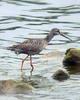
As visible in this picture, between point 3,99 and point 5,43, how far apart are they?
6724mm

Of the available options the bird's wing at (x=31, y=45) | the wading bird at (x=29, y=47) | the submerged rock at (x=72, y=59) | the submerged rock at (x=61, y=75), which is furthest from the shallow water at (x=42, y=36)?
the bird's wing at (x=31, y=45)

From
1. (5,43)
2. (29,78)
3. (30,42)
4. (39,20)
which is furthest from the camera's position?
(39,20)

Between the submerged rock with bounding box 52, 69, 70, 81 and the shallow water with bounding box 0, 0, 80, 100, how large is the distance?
147mm

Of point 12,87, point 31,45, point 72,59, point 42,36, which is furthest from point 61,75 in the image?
point 42,36

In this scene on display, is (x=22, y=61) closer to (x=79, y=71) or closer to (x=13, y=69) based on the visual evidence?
(x=13, y=69)

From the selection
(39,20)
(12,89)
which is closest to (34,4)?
(39,20)

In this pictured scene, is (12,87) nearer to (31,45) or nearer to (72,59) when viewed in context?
(31,45)

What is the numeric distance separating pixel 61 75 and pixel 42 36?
17.8 feet

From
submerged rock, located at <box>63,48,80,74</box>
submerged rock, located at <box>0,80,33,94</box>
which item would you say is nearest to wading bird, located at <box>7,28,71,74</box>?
submerged rock, located at <box>63,48,80,74</box>

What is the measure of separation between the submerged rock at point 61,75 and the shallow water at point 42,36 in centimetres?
15

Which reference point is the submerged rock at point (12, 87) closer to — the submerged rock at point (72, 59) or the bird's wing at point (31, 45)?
the bird's wing at point (31, 45)

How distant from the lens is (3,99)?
12.7 m

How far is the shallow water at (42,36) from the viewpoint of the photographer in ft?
45.6

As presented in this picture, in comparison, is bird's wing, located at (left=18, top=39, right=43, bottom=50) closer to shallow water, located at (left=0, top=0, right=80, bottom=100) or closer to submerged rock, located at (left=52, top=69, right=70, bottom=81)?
shallow water, located at (left=0, top=0, right=80, bottom=100)
